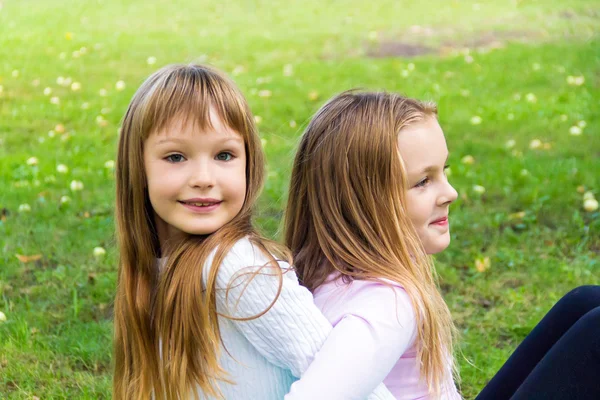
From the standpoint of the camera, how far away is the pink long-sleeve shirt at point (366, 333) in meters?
1.59

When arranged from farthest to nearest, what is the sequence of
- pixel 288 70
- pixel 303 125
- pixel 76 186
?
pixel 288 70 < pixel 76 186 < pixel 303 125

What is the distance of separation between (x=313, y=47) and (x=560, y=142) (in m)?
4.16

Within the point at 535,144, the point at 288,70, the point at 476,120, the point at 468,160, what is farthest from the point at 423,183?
the point at 288,70

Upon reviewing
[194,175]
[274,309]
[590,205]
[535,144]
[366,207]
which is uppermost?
[194,175]

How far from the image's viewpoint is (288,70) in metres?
7.76

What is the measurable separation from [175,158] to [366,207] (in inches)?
18.2

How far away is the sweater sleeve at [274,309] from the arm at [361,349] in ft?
0.13

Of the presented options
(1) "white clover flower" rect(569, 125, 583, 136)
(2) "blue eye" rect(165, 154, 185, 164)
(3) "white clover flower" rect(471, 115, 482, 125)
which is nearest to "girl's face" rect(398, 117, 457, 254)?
(2) "blue eye" rect(165, 154, 185, 164)

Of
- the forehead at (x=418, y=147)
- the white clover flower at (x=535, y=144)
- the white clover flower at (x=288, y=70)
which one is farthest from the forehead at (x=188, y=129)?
the white clover flower at (x=288, y=70)

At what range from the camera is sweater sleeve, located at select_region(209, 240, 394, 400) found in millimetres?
1644

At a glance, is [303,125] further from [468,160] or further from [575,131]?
[575,131]

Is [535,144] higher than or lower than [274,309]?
lower

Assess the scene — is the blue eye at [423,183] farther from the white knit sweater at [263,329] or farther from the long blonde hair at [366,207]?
the white knit sweater at [263,329]

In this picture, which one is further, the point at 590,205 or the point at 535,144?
the point at 535,144
